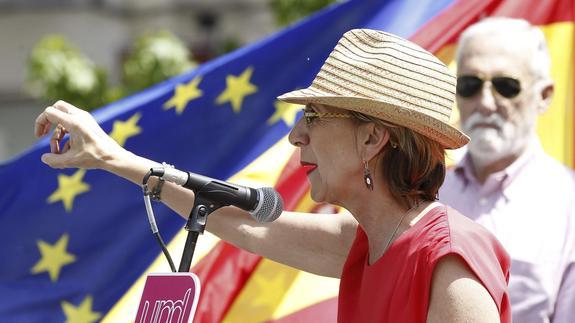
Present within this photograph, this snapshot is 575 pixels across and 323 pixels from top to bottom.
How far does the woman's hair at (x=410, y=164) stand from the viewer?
2.25 m

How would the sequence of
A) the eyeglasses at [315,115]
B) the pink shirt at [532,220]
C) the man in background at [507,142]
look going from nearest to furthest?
the eyeglasses at [315,115]
the pink shirt at [532,220]
the man in background at [507,142]

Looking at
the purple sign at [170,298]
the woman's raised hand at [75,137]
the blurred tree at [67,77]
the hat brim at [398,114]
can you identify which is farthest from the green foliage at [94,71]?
the purple sign at [170,298]

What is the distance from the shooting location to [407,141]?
88.5 inches

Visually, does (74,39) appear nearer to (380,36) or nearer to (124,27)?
(124,27)

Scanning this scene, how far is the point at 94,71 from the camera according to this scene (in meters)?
15.6

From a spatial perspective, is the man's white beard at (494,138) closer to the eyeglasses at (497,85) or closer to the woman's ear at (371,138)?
the eyeglasses at (497,85)

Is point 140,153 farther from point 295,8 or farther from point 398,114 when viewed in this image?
point 295,8

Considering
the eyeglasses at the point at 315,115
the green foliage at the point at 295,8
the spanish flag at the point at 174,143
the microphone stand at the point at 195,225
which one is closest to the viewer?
the microphone stand at the point at 195,225

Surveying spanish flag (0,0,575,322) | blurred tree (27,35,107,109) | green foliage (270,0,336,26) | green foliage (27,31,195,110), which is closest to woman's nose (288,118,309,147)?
spanish flag (0,0,575,322)

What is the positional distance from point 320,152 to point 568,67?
6.64ft

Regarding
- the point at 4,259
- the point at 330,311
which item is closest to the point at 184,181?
the point at 330,311

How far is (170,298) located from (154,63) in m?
12.8

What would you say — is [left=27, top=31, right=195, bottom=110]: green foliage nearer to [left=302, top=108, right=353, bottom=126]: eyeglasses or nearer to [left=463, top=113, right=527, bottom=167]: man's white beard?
[left=463, top=113, right=527, bottom=167]: man's white beard

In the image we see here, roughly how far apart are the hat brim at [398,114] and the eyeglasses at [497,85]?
4.44 feet
